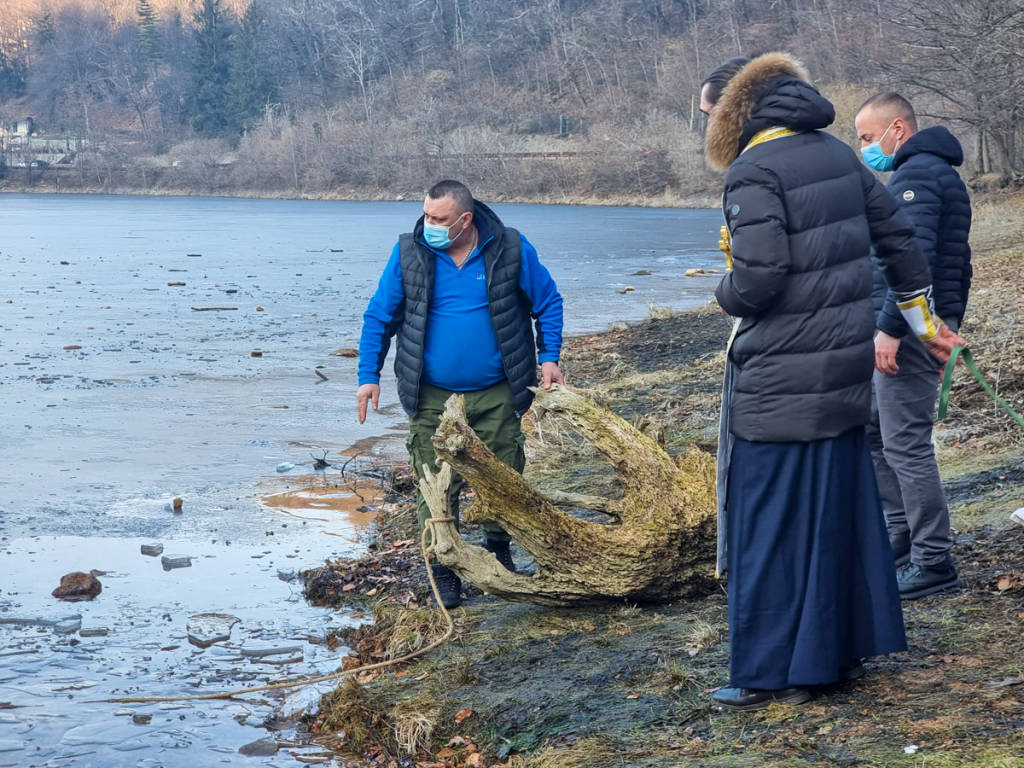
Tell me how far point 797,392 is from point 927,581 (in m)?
1.58

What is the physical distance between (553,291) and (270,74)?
133 metres

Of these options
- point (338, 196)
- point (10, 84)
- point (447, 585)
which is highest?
point (10, 84)

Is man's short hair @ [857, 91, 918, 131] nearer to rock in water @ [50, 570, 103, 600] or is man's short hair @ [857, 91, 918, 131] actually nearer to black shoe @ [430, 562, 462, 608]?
black shoe @ [430, 562, 462, 608]

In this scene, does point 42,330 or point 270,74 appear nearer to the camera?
point 42,330

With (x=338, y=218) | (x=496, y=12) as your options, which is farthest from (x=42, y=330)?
(x=496, y=12)

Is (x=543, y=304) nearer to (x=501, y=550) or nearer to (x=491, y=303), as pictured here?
(x=491, y=303)

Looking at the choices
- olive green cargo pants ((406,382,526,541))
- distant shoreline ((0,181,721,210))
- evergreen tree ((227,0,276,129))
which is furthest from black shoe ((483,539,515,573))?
evergreen tree ((227,0,276,129))

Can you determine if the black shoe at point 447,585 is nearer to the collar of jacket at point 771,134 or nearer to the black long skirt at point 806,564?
the black long skirt at point 806,564

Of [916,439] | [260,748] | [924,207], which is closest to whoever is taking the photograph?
[924,207]

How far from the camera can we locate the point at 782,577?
151 inches

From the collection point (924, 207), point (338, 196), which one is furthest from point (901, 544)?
point (338, 196)

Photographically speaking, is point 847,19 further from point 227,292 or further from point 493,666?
point 493,666

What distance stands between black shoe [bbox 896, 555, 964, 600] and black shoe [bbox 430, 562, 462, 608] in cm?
225

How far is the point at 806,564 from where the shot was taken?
3809mm
